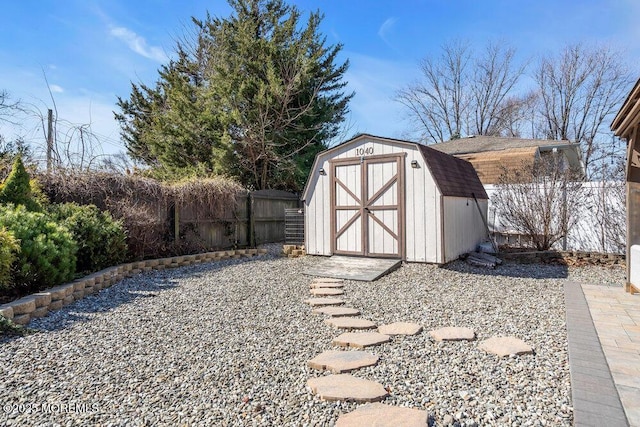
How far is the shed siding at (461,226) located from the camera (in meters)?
6.93

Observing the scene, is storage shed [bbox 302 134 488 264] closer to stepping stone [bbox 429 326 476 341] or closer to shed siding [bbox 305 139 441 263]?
shed siding [bbox 305 139 441 263]

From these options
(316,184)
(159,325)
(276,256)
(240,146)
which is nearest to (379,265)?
(316,184)

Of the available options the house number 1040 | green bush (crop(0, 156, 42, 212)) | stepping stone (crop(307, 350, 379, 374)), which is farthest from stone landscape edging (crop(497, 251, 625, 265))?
green bush (crop(0, 156, 42, 212))

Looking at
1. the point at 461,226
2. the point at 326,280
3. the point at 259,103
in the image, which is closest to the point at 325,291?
the point at 326,280

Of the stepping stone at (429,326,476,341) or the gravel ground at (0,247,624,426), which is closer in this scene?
the gravel ground at (0,247,624,426)

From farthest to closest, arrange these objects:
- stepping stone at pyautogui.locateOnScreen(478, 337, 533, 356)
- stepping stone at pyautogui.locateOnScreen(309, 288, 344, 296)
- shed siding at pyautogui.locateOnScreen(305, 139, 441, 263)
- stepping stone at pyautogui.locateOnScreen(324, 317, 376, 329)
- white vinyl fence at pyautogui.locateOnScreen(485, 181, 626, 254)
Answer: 1. white vinyl fence at pyautogui.locateOnScreen(485, 181, 626, 254)
2. shed siding at pyautogui.locateOnScreen(305, 139, 441, 263)
3. stepping stone at pyautogui.locateOnScreen(309, 288, 344, 296)
4. stepping stone at pyautogui.locateOnScreen(324, 317, 376, 329)
5. stepping stone at pyautogui.locateOnScreen(478, 337, 533, 356)

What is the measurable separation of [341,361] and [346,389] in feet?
1.50

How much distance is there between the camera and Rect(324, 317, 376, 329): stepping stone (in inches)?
145

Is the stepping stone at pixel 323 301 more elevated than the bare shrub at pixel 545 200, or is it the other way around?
the bare shrub at pixel 545 200

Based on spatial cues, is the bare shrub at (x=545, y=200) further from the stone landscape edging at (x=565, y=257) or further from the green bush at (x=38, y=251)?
the green bush at (x=38, y=251)

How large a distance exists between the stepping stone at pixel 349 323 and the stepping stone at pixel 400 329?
13 centimetres

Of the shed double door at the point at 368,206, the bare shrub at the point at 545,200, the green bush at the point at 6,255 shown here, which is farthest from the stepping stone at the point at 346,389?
the bare shrub at the point at 545,200

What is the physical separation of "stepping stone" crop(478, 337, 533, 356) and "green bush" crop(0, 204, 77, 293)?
4942 mm

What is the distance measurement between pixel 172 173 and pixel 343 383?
13.5 metres
